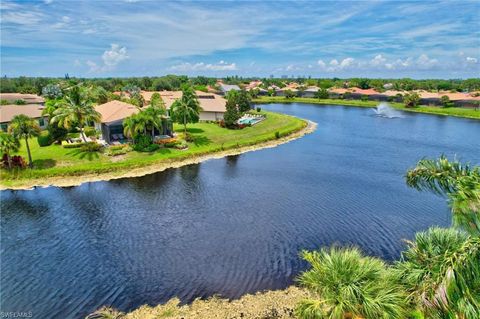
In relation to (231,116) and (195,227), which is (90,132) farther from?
(195,227)

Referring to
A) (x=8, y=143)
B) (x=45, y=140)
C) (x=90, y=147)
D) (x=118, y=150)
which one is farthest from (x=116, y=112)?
(x=8, y=143)

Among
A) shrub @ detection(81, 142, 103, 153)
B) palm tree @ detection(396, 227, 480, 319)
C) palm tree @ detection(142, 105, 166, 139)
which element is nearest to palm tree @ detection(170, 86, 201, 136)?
palm tree @ detection(142, 105, 166, 139)

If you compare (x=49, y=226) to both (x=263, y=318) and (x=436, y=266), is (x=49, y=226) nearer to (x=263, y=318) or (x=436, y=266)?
(x=263, y=318)

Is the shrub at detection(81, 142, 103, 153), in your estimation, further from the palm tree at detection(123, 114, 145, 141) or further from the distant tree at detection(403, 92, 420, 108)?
the distant tree at detection(403, 92, 420, 108)

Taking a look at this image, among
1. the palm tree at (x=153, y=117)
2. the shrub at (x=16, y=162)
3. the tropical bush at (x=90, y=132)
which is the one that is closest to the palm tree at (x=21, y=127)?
the shrub at (x=16, y=162)

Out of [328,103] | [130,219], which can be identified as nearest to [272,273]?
[130,219]

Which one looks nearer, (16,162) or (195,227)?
(195,227)

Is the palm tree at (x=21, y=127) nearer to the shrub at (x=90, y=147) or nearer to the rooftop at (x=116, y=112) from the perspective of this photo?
the shrub at (x=90, y=147)
